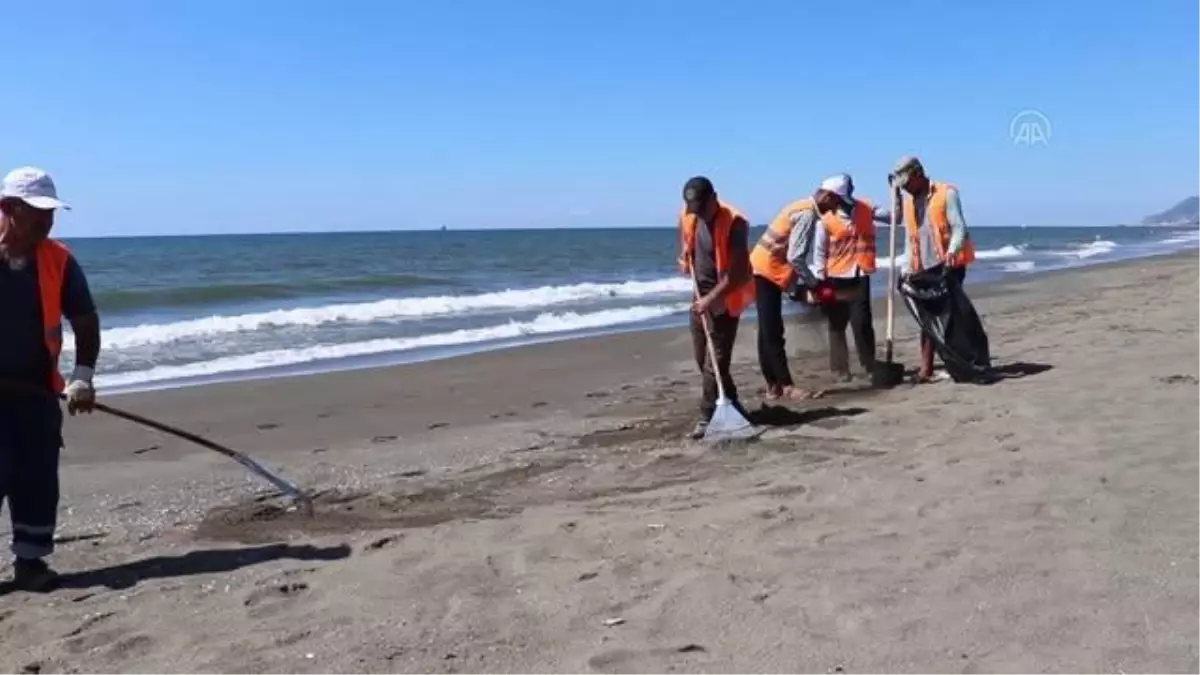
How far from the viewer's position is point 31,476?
15.5 feet

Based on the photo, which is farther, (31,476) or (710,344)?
(710,344)

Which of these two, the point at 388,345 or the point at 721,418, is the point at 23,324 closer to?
the point at 721,418

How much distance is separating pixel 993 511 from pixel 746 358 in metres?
7.27

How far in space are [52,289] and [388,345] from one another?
10847 mm

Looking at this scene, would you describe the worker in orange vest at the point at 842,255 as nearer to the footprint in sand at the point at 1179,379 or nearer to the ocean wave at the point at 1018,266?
the footprint in sand at the point at 1179,379

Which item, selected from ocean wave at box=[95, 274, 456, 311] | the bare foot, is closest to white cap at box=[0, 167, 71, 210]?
the bare foot

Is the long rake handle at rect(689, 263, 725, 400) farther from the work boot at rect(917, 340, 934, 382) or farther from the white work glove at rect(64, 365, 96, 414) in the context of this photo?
the white work glove at rect(64, 365, 96, 414)

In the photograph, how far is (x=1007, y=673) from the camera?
3.23 m

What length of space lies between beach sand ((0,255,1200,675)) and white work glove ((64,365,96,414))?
28.2 inches

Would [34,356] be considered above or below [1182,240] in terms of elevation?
above

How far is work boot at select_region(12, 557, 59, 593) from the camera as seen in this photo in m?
4.61

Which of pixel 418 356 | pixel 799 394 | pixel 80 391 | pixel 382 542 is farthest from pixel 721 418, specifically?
pixel 418 356

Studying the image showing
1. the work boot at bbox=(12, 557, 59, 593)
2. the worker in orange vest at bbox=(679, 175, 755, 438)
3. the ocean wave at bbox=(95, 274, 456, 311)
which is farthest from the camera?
the ocean wave at bbox=(95, 274, 456, 311)

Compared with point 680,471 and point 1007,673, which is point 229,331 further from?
point 1007,673
